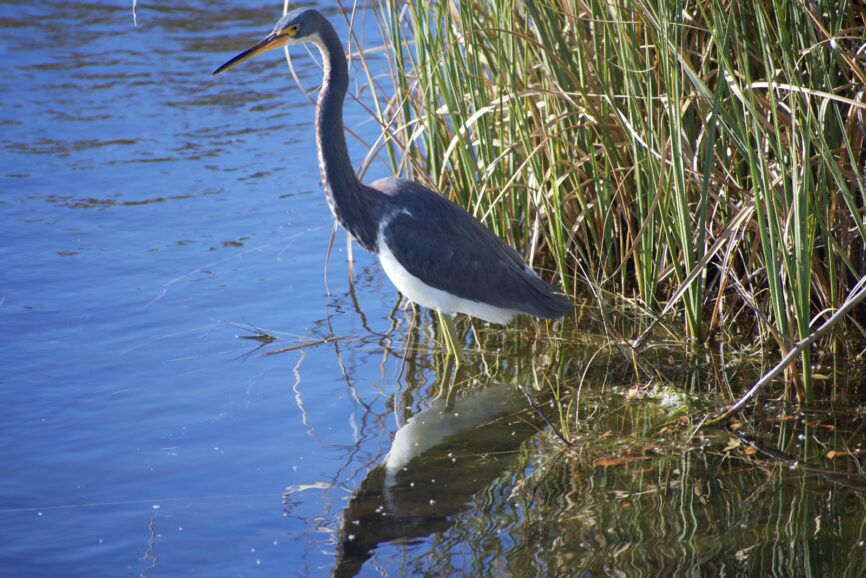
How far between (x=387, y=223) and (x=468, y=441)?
3.58 feet

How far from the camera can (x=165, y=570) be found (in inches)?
126

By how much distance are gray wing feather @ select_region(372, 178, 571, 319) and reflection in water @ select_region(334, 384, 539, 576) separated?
1.36 feet

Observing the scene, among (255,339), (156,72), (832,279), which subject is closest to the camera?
(832,279)

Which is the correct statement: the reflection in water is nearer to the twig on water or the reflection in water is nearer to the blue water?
the blue water

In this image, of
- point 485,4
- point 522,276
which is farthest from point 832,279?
point 485,4

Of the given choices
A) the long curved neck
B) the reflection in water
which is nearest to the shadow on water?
the reflection in water

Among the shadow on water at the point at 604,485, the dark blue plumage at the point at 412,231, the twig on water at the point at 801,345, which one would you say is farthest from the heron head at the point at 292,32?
the twig on water at the point at 801,345

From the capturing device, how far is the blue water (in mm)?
3482

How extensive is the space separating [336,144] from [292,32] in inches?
21.3

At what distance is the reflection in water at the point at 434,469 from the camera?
3.37 metres

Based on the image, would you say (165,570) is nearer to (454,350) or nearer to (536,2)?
(454,350)

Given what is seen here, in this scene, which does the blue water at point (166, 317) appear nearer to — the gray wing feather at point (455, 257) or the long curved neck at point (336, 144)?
the gray wing feather at point (455, 257)

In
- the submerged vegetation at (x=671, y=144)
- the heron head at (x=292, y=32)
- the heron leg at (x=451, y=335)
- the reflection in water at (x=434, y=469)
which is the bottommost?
the reflection in water at (x=434, y=469)

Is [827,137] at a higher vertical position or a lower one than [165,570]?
higher
